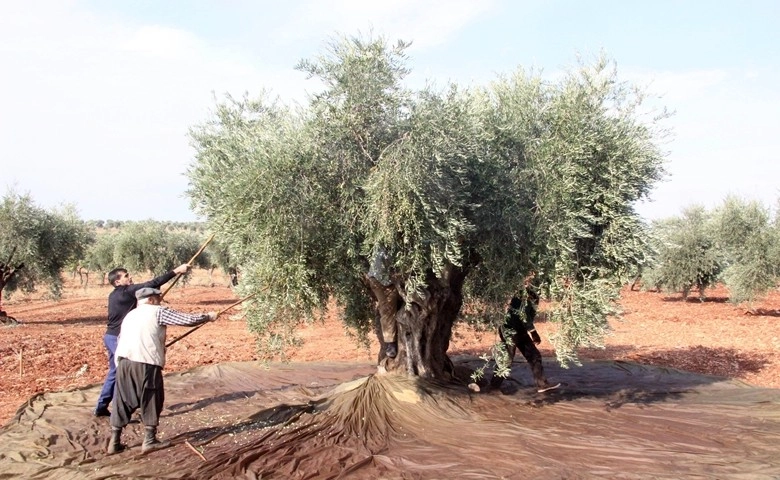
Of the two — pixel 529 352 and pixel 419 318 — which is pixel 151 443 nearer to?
pixel 419 318

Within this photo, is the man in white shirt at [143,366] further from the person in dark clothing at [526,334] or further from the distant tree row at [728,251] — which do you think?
the distant tree row at [728,251]

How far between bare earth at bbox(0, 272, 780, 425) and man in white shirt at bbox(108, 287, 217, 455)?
146 cm

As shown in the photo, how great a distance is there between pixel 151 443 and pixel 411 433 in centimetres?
331

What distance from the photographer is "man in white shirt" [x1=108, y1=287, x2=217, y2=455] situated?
7430 millimetres

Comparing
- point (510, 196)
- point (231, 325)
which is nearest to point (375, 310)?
point (510, 196)

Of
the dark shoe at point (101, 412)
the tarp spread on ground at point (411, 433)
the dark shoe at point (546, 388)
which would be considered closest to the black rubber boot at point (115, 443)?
the tarp spread on ground at point (411, 433)

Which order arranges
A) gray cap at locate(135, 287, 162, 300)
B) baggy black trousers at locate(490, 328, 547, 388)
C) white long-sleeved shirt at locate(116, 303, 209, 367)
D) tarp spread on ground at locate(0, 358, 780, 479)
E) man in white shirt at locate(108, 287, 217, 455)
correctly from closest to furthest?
1. tarp spread on ground at locate(0, 358, 780, 479)
2. man in white shirt at locate(108, 287, 217, 455)
3. white long-sleeved shirt at locate(116, 303, 209, 367)
4. gray cap at locate(135, 287, 162, 300)
5. baggy black trousers at locate(490, 328, 547, 388)

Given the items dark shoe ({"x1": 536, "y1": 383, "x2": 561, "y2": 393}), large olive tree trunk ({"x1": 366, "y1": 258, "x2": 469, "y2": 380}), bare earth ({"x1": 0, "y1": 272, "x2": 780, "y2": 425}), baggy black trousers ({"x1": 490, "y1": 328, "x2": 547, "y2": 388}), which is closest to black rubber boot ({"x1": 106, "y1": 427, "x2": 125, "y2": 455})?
bare earth ({"x1": 0, "y1": 272, "x2": 780, "y2": 425})

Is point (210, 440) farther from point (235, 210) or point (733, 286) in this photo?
point (733, 286)

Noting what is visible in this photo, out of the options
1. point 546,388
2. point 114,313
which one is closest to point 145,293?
point 114,313

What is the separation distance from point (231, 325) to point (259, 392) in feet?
50.4

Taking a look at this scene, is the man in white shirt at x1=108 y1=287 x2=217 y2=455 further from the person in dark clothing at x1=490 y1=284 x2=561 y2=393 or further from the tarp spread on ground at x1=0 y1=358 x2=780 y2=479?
the person in dark clothing at x1=490 y1=284 x2=561 y2=393

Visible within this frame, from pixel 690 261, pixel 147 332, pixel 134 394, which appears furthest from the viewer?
pixel 690 261

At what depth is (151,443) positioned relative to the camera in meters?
7.36
